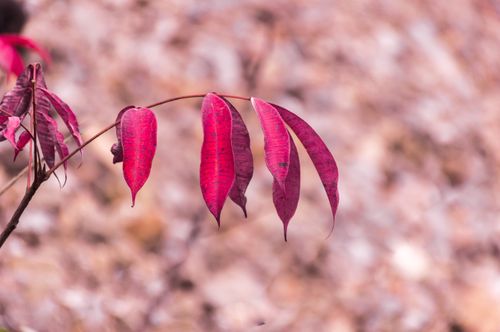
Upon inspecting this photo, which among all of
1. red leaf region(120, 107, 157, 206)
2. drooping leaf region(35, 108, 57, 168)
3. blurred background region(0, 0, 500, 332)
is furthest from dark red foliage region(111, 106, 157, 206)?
blurred background region(0, 0, 500, 332)

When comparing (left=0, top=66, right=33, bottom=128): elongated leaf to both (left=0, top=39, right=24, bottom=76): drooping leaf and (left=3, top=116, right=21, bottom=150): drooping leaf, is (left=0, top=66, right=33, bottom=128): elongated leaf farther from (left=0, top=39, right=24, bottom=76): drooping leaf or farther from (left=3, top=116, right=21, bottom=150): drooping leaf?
(left=0, top=39, right=24, bottom=76): drooping leaf

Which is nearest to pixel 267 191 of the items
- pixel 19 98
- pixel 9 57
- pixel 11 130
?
pixel 9 57

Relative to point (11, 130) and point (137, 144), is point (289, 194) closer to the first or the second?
point (137, 144)

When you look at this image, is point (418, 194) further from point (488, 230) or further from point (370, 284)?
point (370, 284)

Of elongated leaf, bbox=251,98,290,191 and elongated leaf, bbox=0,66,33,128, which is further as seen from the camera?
elongated leaf, bbox=0,66,33,128

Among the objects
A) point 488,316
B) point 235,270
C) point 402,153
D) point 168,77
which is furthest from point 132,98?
point 488,316

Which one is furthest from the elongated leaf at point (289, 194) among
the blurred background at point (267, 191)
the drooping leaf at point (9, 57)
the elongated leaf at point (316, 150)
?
the blurred background at point (267, 191)
